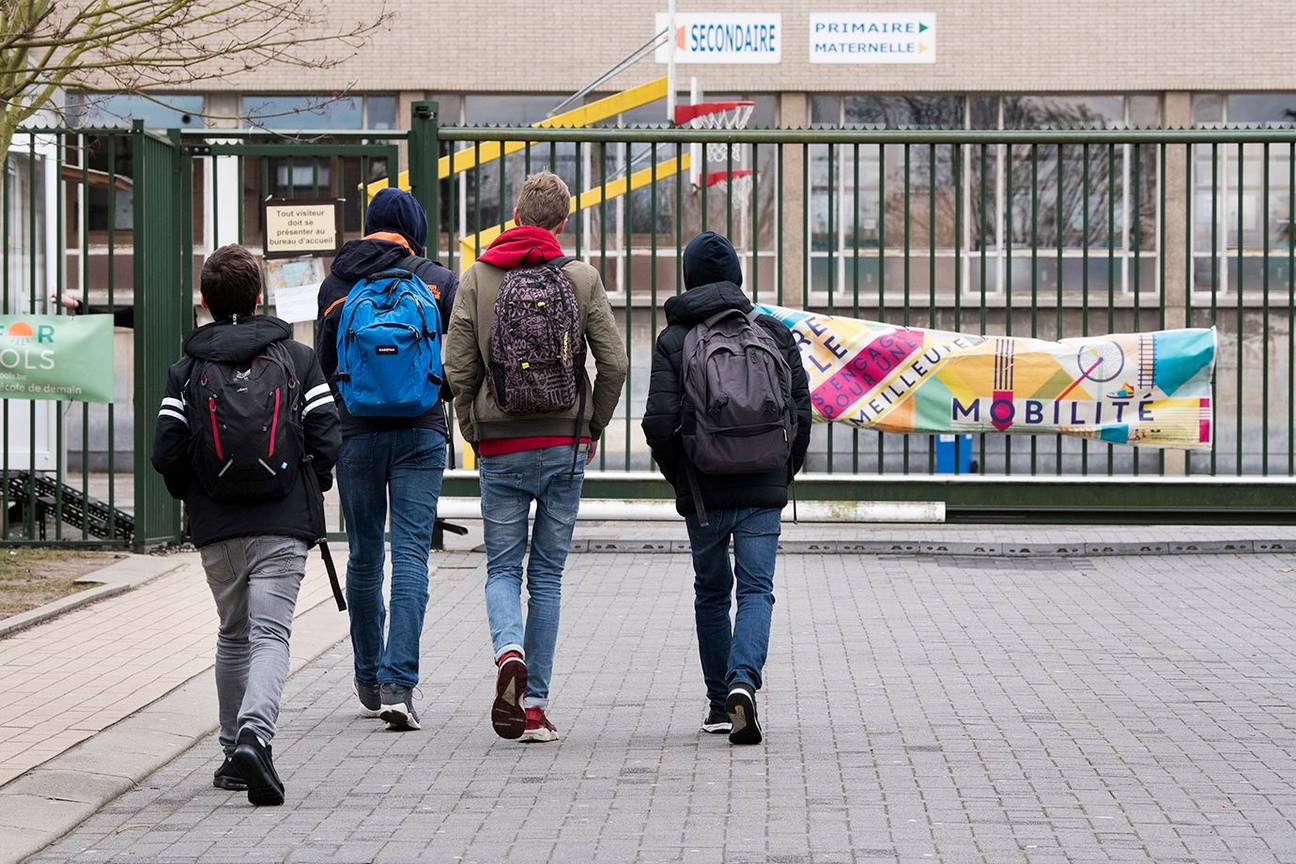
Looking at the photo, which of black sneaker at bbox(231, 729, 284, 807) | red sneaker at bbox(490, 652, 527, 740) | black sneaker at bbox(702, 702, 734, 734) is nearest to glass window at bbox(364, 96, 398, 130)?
black sneaker at bbox(702, 702, 734, 734)

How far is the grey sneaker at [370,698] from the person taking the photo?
709cm

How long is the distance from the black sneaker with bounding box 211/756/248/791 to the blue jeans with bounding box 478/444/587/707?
3.63ft

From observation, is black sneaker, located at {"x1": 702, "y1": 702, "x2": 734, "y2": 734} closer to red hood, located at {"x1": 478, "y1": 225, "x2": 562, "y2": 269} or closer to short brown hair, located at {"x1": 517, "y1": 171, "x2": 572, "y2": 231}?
red hood, located at {"x1": 478, "y1": 225, "x2": 562, "y2": 269}

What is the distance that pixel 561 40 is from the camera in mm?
27047

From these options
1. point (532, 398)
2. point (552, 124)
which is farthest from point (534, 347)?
point (552, 124)

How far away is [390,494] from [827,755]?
1.84 m

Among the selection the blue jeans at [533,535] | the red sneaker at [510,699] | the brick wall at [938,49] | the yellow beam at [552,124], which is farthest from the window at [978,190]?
the red sneaker at [510,699]

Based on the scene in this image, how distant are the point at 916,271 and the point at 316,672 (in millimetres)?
16915

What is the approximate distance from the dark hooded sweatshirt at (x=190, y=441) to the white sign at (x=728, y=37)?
831 inches

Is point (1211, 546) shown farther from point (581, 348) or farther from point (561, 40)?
point (561, 40)

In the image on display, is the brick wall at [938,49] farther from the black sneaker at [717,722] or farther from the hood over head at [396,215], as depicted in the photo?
the black sneaker at [717,722]

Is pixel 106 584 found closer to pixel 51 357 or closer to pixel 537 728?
pixel 51 357

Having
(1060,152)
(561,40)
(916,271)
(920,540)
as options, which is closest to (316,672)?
(920,540)

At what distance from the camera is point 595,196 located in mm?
17000
